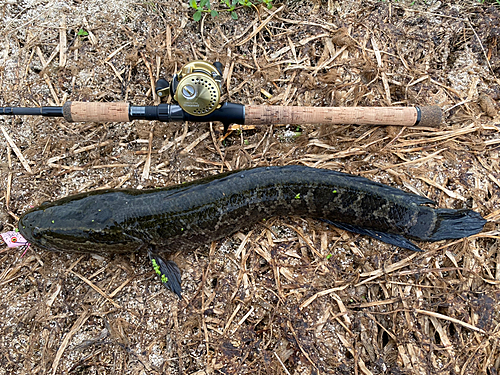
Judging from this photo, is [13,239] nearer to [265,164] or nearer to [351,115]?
[265,164]

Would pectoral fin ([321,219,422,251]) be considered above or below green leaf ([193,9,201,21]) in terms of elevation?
below

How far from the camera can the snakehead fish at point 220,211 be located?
3395mm

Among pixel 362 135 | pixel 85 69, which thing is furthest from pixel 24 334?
pixel 362 135

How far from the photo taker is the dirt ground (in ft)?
11.4

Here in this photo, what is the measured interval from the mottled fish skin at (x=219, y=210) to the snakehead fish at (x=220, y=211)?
11 millimetres

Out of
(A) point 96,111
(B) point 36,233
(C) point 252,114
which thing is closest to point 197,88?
(C) point 252,114

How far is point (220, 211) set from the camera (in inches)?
135

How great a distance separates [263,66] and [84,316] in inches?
150

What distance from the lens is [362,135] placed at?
3896 millimetres

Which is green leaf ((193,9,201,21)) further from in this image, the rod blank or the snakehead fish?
the snakehead fish

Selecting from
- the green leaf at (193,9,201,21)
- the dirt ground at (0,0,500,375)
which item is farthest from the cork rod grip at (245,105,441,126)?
the green leaf at (193,9,201,21)

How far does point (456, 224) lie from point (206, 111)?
122 inches

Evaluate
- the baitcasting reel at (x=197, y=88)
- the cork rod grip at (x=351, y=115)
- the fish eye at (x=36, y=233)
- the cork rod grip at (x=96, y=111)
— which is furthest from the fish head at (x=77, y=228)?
the cork rod grip at (x=351, y=115)

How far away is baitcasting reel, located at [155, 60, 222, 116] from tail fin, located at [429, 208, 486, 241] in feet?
9.39
